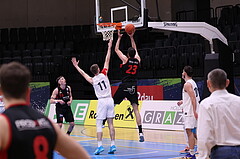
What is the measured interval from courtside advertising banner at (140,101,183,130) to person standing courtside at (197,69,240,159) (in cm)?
1152

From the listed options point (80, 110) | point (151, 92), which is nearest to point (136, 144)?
point (151, 92)

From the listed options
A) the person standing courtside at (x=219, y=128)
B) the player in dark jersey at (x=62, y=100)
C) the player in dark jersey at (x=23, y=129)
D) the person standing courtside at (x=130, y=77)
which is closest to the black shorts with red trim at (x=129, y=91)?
the person standing courtside at (x=130, y=77)

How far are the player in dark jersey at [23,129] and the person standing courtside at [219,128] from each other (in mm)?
1956

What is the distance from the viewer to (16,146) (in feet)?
8.57

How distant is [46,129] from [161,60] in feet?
57.6

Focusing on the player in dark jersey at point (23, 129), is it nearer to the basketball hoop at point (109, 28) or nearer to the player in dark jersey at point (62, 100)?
the basketball hoop at point (109, 28)

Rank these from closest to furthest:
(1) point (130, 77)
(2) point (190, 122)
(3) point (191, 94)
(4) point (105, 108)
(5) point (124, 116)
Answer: (3) point (191, 94) < (2) point (190, 122) < (4) point (105, 108) < (1) point (130, 77) < (5) point (124, 116)

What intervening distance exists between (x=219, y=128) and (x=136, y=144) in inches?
328

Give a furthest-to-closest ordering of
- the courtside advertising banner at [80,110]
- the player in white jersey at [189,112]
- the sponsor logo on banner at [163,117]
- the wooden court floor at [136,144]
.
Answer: the courtside advertising banner at [80,110], the sponsor logo on banner at [163,117], the wooden court floor at [136,144], the player in white jersey at [189,112]

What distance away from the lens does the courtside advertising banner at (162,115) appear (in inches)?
640

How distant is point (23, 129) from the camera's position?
2.65m

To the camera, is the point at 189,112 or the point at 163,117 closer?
the point at 189,112

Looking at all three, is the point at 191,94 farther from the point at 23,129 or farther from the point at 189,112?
the point at 23,129

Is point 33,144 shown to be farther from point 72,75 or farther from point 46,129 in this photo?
point 72,75
